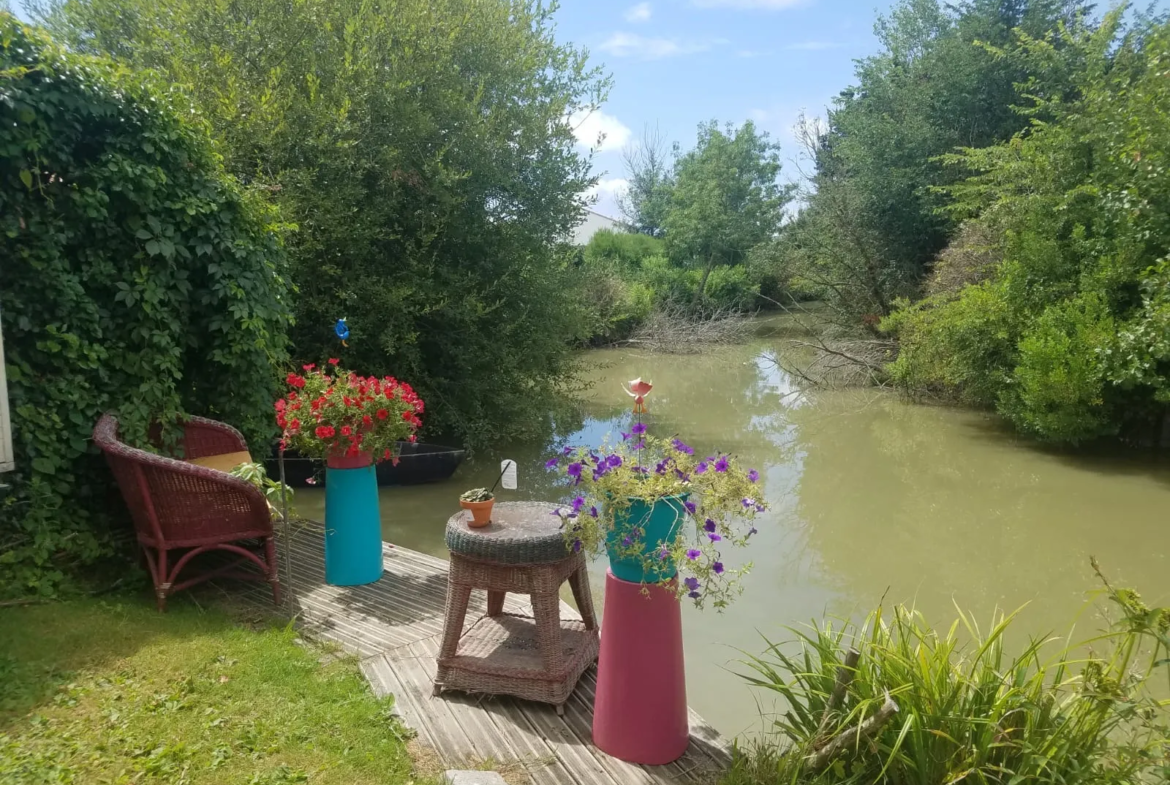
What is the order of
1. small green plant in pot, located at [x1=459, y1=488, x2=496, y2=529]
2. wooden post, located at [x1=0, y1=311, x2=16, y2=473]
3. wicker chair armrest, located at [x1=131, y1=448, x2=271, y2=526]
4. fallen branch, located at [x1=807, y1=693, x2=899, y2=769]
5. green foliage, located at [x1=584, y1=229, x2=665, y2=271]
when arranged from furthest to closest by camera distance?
green foliage, located at [x1=584, y1=229, x2=665, y2=271]
wicker chair armrest, located at [x1=131, y1=448, x2=271, y2=526]
wooden post, located at [x1=0, y1=311, x2=16, y2=473]
small green plant in pot, located at [x1=459, y1=488, x2=496, y2=529]
fallen branch, located at [x1=807, y1=693, x2=899, y2=769]

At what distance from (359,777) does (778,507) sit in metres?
5.65

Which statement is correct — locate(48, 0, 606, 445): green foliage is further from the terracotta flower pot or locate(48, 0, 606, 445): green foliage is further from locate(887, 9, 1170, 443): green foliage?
locate(887, 9, 1170, 443): green foliage

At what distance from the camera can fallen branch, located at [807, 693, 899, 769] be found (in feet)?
6.97

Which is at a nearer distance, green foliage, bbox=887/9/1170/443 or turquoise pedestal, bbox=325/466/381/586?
turquoise pedestal, bbox=325/466/381/586

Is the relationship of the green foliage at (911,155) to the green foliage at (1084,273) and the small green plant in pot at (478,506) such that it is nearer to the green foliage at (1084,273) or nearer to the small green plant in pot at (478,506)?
the green foliage at (1084,273)

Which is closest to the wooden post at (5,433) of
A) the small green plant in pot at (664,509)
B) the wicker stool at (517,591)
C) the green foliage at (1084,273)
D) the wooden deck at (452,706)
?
the wooden deck at (452,706)

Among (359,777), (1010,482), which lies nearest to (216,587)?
(359,777)

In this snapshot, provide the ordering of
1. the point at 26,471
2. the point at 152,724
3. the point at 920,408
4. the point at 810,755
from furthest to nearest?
1. the point at 920,408
2. the point at 26,471
3. the point at 152,724
4. the point at 810,755

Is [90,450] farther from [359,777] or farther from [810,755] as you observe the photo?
[810,755]

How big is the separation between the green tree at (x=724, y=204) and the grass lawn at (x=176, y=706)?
75.0 feet

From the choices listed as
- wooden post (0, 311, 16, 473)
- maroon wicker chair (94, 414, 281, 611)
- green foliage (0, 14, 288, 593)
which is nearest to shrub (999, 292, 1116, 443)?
green foliage (0, 14, 288, 593)

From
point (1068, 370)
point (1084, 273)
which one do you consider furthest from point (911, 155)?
point (1068, 370)

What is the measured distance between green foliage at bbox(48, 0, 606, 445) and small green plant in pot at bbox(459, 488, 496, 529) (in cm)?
455

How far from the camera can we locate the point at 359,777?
2.50m
